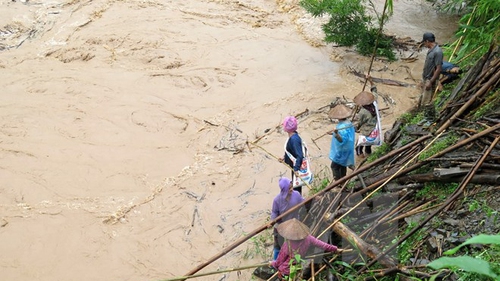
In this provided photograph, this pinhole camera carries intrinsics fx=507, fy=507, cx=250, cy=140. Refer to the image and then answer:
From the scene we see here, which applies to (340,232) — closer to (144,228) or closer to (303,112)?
(144,228)

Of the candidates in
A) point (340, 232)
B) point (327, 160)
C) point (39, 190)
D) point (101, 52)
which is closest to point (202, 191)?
point (327, 160)

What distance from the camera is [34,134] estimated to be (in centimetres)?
875

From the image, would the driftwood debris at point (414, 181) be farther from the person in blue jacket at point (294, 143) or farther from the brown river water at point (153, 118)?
the brown river water at point (153, 118)

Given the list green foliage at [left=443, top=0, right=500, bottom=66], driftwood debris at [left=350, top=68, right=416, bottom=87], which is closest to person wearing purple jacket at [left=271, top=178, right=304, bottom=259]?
green foliage at [left=443, top=0, right=500, bottom=66]

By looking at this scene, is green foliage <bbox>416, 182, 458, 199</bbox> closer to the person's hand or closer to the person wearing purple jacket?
the person wearing purple jacket

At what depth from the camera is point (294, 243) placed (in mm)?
4227

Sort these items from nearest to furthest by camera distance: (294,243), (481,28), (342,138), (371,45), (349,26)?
(294,243), (481,28), (342,138), (349,26), (371,45)

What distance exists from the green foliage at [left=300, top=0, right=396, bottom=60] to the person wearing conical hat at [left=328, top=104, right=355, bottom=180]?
4.50 metres

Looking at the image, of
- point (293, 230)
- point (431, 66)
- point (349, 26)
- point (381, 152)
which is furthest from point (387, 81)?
point (293, 230)

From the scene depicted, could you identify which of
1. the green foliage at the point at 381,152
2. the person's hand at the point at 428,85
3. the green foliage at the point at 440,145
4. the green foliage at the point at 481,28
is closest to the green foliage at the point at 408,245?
the green foliage at the point at 440,145

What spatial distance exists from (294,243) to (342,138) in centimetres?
201

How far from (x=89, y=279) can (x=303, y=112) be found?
4.45 m

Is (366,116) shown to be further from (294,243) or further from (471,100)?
(294,243)

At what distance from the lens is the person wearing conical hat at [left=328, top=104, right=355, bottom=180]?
19.3ft
